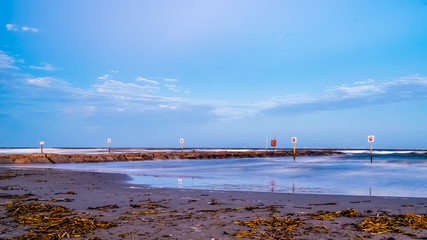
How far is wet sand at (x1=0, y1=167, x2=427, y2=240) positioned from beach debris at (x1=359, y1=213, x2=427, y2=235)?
0.41ft

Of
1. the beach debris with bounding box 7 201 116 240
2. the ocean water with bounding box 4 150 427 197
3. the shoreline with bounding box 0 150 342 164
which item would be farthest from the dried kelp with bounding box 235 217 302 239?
the shoreline with bounding box 0 150 342 164

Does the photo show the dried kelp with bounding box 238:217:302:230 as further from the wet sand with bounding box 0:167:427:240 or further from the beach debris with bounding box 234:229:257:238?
the beach debris with bounding box 234:229:257:238

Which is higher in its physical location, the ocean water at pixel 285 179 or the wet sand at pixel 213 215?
the wet sand at pixel 213 215

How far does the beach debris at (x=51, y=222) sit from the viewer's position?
18.8 feet

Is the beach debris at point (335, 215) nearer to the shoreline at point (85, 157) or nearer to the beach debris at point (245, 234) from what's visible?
the beach debris at point (245, 234)

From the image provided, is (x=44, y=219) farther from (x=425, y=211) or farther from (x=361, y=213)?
(x=425, y=211)

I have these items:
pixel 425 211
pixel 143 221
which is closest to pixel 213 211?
pixel 143 221

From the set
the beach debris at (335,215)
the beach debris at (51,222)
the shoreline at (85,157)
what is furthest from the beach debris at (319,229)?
the shoreline at (85,157)

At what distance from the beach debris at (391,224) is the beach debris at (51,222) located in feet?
16.3

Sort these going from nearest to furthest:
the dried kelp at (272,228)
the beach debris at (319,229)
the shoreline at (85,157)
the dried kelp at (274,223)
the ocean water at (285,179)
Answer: the dried kelp at (272,228)
the beach debris at (319,229)
the dried kelp at (274,223)
the ocean water at (285,179)
the shoreline at (85,157)

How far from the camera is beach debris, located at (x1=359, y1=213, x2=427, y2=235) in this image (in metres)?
6.07

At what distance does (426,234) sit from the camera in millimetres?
5812

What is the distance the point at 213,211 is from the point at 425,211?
5361 mm

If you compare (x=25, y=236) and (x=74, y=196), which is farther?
(x=74, y=196)
